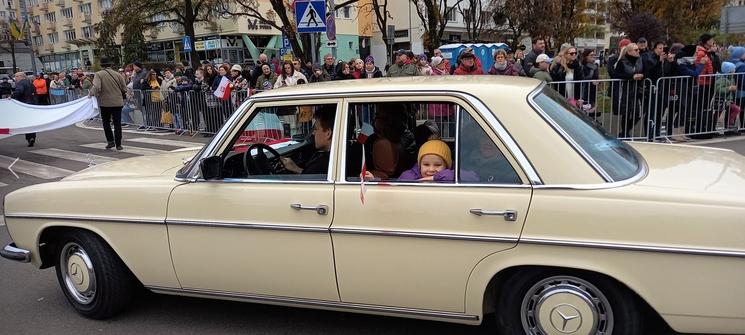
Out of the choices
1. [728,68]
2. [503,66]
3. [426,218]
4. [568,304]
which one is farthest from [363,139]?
[728,68]

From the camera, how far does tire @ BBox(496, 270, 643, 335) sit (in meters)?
2.87

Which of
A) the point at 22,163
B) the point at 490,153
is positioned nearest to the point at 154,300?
the point at 490,153

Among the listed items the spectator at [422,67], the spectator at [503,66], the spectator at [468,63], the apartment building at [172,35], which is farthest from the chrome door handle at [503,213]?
the apartment building at [172,35]

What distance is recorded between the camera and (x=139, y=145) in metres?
12.7

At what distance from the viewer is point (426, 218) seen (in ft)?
10.0

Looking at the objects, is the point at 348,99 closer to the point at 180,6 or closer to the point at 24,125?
the point at 24,125

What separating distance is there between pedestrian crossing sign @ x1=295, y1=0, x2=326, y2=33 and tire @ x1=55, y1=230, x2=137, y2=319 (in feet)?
22.1

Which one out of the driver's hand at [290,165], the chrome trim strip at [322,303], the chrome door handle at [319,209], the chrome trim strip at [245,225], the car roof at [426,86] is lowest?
the chrome trim strip at [322,303]

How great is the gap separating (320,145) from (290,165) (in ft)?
0.92

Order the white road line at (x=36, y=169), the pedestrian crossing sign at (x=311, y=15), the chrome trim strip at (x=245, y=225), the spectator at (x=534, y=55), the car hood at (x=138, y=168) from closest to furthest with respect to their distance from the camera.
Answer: the chrome trim strip at (x=245, y=225), the car hood at (x=138, y=168), the white road line at (x=36, y=169), the pedestrian crossing sign at (x=311, y=15), the spectator at (x=534, y=55)

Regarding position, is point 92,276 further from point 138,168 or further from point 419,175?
point 419,175

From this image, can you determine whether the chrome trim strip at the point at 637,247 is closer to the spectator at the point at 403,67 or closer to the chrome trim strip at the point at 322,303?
the chrome trim strip at the point at 322,303

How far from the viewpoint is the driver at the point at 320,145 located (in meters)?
3.48

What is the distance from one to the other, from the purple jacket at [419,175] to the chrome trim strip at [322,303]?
722 millimetres
